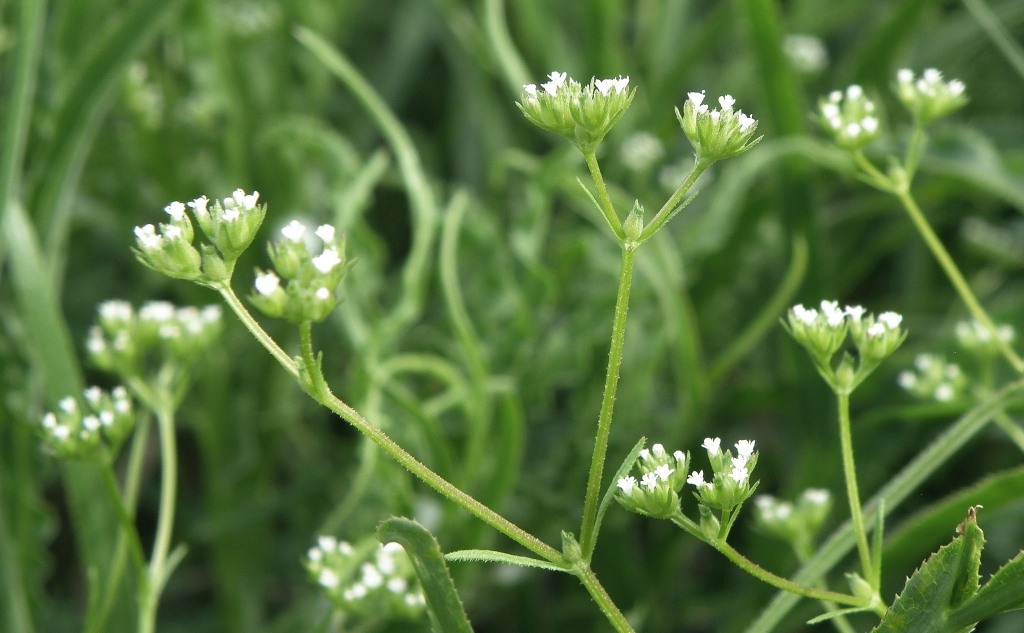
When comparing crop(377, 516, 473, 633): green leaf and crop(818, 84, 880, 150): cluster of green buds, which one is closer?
crop(377, 516, 473, 633): green leaf

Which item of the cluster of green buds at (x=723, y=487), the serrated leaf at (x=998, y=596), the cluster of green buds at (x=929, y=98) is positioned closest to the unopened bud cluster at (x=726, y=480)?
the cluster of green buds at (x=723, y=487)

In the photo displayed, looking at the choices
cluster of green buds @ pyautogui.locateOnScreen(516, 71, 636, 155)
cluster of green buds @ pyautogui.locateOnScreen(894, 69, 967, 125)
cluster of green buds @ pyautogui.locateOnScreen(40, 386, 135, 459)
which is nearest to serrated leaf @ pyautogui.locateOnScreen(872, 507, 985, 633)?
cluster of green buds @ pyautogui.locateOnScreen(516, 71, 636, 155)

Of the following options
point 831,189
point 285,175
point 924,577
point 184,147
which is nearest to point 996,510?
point 924,577

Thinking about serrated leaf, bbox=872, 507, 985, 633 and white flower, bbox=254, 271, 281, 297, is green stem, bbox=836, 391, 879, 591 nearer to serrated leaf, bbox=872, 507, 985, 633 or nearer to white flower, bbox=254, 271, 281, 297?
serrated leaf, bbox=872, 507, 985, 633

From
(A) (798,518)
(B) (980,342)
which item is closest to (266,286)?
(A) (798,518)

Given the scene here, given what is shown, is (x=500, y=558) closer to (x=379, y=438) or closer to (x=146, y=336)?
(x=379, y=438)

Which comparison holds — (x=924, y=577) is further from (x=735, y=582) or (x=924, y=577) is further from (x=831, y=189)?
(x=831, y=189)
